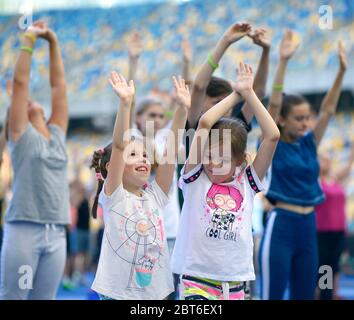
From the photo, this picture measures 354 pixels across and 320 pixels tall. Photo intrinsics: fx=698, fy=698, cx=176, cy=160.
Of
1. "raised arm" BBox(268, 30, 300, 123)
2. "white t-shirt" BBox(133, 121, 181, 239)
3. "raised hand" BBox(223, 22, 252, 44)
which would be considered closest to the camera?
"raised hand" BBox(223, 22, 252, 44)

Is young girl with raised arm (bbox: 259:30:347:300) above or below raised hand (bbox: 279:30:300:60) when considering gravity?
below

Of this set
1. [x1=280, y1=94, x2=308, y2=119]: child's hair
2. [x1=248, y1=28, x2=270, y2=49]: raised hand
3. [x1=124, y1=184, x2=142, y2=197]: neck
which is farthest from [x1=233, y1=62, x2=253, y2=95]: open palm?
[x1=280, y1=94, x2=308, y2=119]: child's hair

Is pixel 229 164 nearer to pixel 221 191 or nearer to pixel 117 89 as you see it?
pixel 221 191

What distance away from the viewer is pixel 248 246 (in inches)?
118

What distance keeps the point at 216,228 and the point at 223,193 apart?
16 cm

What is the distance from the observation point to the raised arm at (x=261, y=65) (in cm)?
357

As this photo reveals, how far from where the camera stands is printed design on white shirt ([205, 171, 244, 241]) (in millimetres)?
Result: 2951

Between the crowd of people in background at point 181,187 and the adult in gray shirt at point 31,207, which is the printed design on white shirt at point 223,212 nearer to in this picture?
the crowd of people in background at point 181,187

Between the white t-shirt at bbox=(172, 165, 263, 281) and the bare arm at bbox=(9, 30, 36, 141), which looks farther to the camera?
the bare arm at bbox=(9, 30, 36, 141)

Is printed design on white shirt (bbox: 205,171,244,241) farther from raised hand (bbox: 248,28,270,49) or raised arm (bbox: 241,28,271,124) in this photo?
raised hand (bbox: 248,28,270,49)

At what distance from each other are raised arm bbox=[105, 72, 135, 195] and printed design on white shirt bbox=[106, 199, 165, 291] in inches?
5.3

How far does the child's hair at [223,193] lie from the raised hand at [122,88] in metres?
0.52

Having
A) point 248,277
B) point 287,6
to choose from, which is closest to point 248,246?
point 248,277
